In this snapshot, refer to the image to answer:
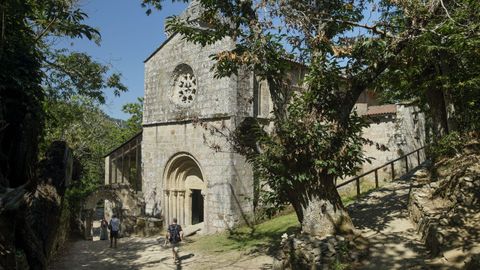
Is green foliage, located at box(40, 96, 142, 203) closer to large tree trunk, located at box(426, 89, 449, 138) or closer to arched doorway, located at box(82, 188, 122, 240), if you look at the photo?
arched doorway, located at box(82, 188, 122, 240)

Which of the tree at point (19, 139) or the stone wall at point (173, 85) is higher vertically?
the stone wall at point (173, 85)

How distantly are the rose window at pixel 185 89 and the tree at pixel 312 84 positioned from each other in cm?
859

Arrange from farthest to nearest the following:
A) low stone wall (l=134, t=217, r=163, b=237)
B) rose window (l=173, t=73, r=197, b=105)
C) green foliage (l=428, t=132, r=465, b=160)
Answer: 1. rose window (l=173, t=73, r=197, b=105)
2. low stone wall (l=134, t=217, r=163, b=237)
3. green foliage (l=428, t=132, r=465, b=160)

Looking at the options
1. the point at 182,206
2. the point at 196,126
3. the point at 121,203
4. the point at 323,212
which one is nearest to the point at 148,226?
the point at 182,206

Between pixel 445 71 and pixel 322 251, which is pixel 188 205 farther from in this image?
pixel 445 71

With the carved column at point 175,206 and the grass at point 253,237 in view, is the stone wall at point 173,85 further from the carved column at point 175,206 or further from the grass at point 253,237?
the grass at point 253,237

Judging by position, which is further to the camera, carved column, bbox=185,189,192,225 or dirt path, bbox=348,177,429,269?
carved column, bbox=185,189,192,225

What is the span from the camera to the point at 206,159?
15.3 m

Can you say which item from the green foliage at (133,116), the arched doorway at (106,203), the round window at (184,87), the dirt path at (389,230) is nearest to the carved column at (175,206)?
the arched doorway at (106,203)

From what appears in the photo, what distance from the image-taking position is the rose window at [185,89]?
1666 centimetres

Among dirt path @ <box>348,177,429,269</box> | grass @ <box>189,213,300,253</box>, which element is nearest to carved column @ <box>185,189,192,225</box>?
grass @ <box>189,213,300,253</box>

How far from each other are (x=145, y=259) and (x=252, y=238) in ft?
11.1

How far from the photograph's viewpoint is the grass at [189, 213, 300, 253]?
36.3ft

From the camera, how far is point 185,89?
55.7ft
